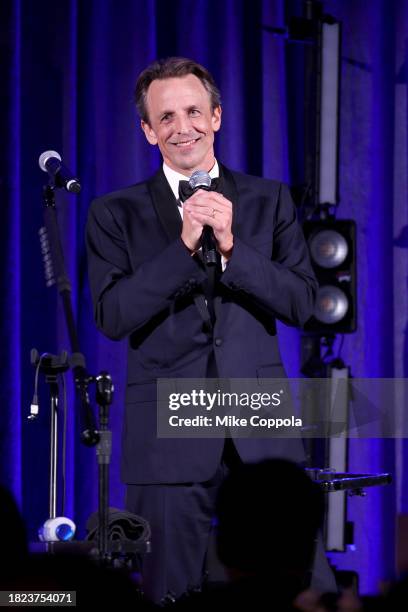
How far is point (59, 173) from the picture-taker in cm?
263

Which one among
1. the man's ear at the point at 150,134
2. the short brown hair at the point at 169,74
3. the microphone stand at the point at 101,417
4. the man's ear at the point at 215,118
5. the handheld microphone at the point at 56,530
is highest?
the short brown hair at the point at 169,74

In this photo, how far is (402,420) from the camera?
441 centimetres

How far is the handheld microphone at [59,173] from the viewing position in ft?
8.38

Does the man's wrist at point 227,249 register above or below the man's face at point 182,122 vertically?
below

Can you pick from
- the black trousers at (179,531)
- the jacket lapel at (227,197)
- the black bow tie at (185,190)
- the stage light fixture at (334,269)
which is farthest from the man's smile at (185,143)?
the stage light fixture at (334,269)

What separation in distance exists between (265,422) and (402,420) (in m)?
2.00

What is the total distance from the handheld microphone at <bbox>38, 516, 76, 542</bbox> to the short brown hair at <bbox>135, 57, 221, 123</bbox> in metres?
1.10

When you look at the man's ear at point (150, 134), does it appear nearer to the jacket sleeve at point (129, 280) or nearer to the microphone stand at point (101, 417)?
the jacket sleeve at point (129, 280)

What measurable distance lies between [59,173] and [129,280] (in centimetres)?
36

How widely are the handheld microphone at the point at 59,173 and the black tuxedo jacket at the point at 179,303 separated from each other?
0.15 metres

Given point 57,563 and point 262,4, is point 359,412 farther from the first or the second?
point 57,563

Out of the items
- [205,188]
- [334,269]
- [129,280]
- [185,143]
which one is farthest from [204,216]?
[334,269]

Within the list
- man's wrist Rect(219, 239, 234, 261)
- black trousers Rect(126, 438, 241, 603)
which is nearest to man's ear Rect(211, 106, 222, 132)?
man's wrist Rect(219, 239, 234, 261)

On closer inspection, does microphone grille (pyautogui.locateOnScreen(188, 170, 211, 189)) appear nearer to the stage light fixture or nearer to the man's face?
the man's face
